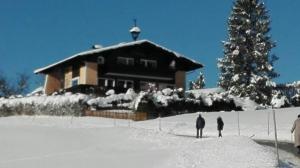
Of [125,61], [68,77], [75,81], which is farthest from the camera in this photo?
[68,77]

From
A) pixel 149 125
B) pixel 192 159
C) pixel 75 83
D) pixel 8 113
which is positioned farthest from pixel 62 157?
pixel 75 83

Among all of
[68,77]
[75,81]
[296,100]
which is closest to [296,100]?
[296,100]

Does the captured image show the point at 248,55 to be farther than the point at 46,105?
Yes

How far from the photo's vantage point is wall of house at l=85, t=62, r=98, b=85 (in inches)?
2202

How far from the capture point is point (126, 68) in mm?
57562

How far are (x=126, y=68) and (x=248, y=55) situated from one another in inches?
522

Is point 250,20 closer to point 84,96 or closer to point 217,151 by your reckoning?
point 84,96

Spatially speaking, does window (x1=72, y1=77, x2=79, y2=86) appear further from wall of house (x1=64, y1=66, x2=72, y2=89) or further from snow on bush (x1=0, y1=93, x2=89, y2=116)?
snow on bush (x1=0, y1=93, x2=89, y2=116)

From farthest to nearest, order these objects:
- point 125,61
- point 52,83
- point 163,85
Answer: point 52,83, point 163,85, point 125,61

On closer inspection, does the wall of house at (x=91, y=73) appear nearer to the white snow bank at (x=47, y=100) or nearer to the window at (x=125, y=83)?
the window at (x=125, y=83)

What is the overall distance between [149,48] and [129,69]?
10.8ft

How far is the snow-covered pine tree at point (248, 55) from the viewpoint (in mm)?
60469

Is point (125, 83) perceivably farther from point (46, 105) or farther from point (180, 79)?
point (46, 105)

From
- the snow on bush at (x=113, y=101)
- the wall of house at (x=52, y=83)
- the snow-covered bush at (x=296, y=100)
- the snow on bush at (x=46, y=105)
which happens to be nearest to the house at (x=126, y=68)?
the wall of house at (x=52, y=83)
